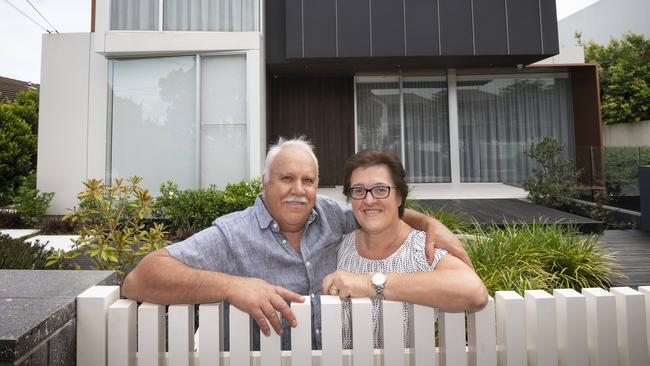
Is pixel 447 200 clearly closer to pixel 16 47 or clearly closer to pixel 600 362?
pixel 600 362

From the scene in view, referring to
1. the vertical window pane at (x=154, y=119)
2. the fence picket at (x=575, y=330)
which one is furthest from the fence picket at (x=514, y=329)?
the vertical window pane at (x=154, y=119)

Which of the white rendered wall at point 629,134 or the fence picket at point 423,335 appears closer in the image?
the fence picket at point 423,335

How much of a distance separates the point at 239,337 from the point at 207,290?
189mm

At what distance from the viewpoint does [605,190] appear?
7426 mm

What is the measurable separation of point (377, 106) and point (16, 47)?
61.3 ft

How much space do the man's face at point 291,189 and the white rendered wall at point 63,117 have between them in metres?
6.95

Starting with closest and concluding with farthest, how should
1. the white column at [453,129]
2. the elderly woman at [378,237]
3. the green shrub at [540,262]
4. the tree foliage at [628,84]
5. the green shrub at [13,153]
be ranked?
1. the elderly woman at [378,237]
2. the green shrub at [540,262]
3. the white column at [453,129]
4. the green shrub at [13,153]
5. the tree foliage at [628,84]

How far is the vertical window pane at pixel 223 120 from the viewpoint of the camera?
273 inches

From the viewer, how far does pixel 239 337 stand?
124 centimetres

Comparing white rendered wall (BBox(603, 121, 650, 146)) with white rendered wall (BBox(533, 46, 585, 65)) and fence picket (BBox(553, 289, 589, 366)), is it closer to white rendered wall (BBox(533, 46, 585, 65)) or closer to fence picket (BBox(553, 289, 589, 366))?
white rendered wall (BBox(533, 46, 585, 65))

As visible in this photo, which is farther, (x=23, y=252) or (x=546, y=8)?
(x=546, y=8)

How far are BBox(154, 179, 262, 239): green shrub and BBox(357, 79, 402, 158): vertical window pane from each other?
466 centimetres

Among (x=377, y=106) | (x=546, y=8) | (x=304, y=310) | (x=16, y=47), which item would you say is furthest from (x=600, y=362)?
(x=16, y=47)

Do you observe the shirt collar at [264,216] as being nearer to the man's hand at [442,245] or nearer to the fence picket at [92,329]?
the man's hand at [442,245]
